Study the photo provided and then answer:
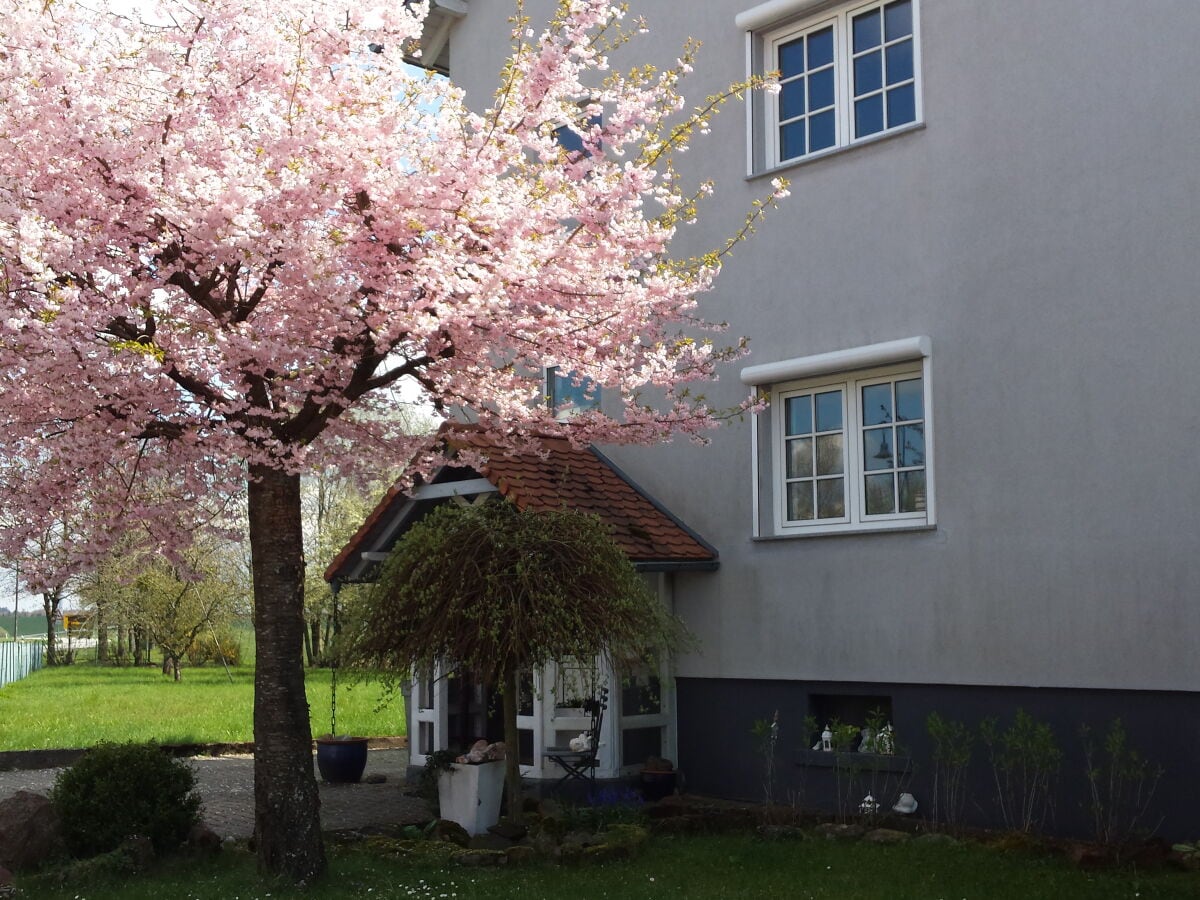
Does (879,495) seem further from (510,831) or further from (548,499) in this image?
(510,831)

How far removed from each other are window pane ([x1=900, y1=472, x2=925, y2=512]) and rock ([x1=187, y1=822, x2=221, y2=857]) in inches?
242

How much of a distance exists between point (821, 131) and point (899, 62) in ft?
3.07

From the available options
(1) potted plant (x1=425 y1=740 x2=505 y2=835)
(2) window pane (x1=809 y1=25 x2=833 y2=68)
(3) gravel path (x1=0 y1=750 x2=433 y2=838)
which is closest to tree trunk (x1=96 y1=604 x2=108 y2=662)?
(3) gravel path (x1=0 y1=750 x2=433 y2=838)

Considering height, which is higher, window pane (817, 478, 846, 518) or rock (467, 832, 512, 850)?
window pane (817, 478, 846, 518)

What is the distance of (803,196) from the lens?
1171 centimetres

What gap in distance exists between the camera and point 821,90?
11883 mm

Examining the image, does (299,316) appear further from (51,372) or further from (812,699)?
(812,699)

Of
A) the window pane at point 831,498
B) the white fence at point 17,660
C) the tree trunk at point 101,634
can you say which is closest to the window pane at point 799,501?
the window pane at point 831,498

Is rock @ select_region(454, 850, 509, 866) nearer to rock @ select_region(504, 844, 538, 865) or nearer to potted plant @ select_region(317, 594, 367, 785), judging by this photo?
rock @ select_region(504, 844, 538, 865)

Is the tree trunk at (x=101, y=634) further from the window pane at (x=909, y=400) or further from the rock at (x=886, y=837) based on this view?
the rock at (x=886, y=837)

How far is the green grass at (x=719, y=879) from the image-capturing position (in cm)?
779

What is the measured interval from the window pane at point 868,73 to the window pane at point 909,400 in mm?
2719

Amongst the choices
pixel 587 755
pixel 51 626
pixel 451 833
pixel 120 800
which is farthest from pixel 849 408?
pixel 51 626

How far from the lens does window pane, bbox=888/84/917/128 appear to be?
11195mm
